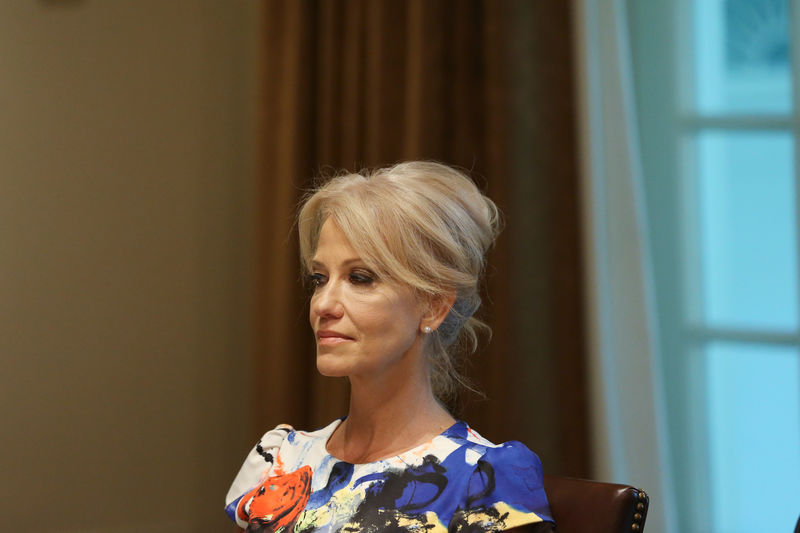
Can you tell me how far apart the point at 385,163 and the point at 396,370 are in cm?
143

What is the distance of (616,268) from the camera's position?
2.58 meters

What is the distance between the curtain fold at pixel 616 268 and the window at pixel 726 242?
135 millimetres

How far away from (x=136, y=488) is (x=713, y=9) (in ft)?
7.95

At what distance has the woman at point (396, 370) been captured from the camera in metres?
1.37

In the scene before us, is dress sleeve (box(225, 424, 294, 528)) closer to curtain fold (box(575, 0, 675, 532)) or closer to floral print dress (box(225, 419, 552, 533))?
floral print dress (box(225, 419, 552, 533))

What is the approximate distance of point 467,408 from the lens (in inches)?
107

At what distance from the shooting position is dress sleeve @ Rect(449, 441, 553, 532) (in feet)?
4.33

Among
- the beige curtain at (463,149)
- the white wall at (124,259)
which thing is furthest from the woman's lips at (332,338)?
the white wall at (124,259)

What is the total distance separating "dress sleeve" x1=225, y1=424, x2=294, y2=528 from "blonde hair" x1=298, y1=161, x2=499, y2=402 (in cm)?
35

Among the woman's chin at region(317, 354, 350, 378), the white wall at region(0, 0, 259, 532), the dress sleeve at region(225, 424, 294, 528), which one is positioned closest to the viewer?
the woman's chin at region(317, 354, 350, 378)

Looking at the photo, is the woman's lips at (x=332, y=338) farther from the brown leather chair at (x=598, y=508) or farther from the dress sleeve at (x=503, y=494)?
the brown leather chair at (x=598, y=508)

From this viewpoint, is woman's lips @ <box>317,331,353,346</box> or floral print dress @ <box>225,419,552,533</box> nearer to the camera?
floral print dress @ <box>225,419,552,533</box>

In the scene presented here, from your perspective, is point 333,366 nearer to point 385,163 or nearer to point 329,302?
point 329,302

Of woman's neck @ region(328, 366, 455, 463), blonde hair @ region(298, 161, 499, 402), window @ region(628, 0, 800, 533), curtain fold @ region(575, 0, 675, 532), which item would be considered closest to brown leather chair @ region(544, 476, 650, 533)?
woman's neck @ region(328, 366, 455, 463)
